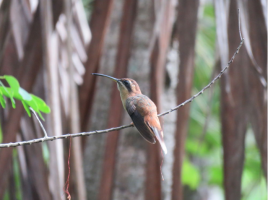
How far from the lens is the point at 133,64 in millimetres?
2959

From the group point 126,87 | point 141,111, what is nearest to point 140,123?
point 141,111

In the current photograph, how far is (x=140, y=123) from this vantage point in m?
1.83

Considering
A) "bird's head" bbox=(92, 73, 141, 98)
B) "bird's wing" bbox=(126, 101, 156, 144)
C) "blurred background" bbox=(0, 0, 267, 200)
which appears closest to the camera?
"bird's wing" bbox=(126, 101, 156, 144)

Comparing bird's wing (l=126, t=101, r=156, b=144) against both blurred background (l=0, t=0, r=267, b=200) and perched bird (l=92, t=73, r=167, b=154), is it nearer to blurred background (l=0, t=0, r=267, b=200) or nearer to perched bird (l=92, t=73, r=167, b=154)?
perched bird (l=92, t=73, r=167, b=154)

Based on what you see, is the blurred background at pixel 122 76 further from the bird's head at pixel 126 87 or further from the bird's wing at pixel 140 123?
the bird's wing at pixel 140 123

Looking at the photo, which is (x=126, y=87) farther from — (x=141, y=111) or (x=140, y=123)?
(x=140, y=123)

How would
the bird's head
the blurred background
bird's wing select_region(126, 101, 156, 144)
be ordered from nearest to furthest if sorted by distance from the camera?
bird's wing select_region(126, 101, 156, 144) → the blurred background → the bird's head

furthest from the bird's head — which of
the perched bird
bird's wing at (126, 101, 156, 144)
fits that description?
bird's wing at (126, 101, 156, 144)

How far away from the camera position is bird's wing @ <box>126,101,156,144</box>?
1693 mm

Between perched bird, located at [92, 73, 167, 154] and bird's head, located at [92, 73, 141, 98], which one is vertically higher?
bird's head, located at [92, 73, 141, 98]

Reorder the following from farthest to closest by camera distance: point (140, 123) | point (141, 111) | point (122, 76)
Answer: point (122, 76)
point (141, 111)
point (140, 123)

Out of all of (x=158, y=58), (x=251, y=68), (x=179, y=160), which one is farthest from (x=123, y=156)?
(x=251, y=68)

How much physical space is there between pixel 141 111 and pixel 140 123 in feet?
0.50

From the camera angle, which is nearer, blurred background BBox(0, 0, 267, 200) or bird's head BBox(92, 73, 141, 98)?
blurred background BBox(0, 0, 267, 200)
